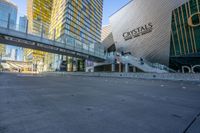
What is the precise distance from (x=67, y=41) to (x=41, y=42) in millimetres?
5035

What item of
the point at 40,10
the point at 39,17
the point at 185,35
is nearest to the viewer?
the point at 185,35

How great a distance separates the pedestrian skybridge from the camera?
58.3 feet

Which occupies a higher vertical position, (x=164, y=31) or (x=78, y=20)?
(x=78, y=20)

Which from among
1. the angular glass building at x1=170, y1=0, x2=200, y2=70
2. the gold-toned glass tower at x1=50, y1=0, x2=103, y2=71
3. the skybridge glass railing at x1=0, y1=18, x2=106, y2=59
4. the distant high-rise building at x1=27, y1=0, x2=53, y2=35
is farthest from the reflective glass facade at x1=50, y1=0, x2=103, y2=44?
the angular glass building at x1=170, y1=0, x2=200, y2=70

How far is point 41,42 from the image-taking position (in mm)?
20984

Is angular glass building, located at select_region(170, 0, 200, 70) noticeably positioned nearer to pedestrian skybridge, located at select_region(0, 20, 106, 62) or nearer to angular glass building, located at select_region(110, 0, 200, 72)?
angular glass building, located at select_region(110, 0, 200, 72)

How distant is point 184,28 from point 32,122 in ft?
106

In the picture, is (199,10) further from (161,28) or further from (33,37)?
(33,37)

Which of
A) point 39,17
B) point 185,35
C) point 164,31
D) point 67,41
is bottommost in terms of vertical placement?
point 67,41

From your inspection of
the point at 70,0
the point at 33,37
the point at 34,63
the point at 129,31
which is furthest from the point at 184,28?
the point at 34,63

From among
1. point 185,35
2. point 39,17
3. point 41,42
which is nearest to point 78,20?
point 39,17

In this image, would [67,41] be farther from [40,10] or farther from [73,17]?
[40,10]

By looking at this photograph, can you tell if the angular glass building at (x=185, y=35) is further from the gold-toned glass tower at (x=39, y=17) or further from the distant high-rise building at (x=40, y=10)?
the distant high-rise building at (x=40, y=10)

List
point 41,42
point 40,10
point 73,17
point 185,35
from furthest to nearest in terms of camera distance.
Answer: point 40,10 → point 73,17 → point 185,35 → point 41,42
